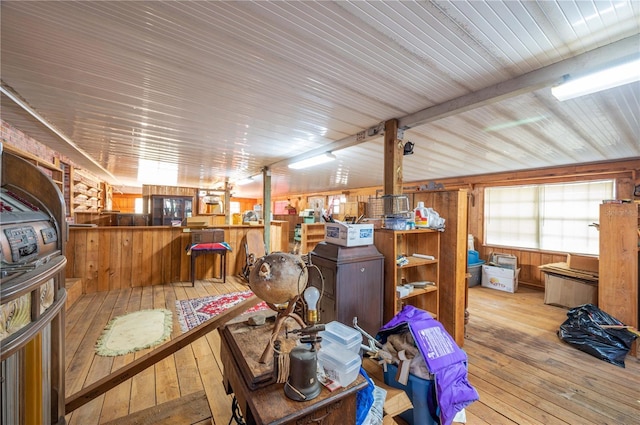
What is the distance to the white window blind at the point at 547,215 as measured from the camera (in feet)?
16.4

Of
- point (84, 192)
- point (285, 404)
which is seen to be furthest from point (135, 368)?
point (84, 192)

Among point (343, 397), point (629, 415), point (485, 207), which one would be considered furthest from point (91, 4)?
point (485, 207)

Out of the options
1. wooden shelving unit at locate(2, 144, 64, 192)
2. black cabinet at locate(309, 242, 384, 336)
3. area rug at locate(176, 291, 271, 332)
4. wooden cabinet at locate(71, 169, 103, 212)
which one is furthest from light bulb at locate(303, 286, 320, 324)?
wooden cabinet at locate(71, 169, 103, 212)

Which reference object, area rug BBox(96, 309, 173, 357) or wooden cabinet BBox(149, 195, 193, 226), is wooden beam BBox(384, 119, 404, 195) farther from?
wooden cabinet BBox(149, 195, 193, 226)

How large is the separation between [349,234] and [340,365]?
1.15 meters

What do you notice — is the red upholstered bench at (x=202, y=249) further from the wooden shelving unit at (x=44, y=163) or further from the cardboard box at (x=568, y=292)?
the cardboard box at (x=568, y=292)

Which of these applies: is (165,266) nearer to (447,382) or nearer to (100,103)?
(100,103)

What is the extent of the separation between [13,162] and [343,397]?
5.12ft

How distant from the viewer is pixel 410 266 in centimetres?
251

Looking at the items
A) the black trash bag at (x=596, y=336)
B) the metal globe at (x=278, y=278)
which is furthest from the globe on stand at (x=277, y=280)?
the black trash bag at (x=596, y=336)

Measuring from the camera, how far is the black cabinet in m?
1.93

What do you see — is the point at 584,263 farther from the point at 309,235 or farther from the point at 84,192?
the point at 84,192

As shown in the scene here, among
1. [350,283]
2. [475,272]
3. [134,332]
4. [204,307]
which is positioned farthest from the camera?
[475,272]

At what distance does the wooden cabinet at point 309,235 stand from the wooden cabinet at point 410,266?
391cm
